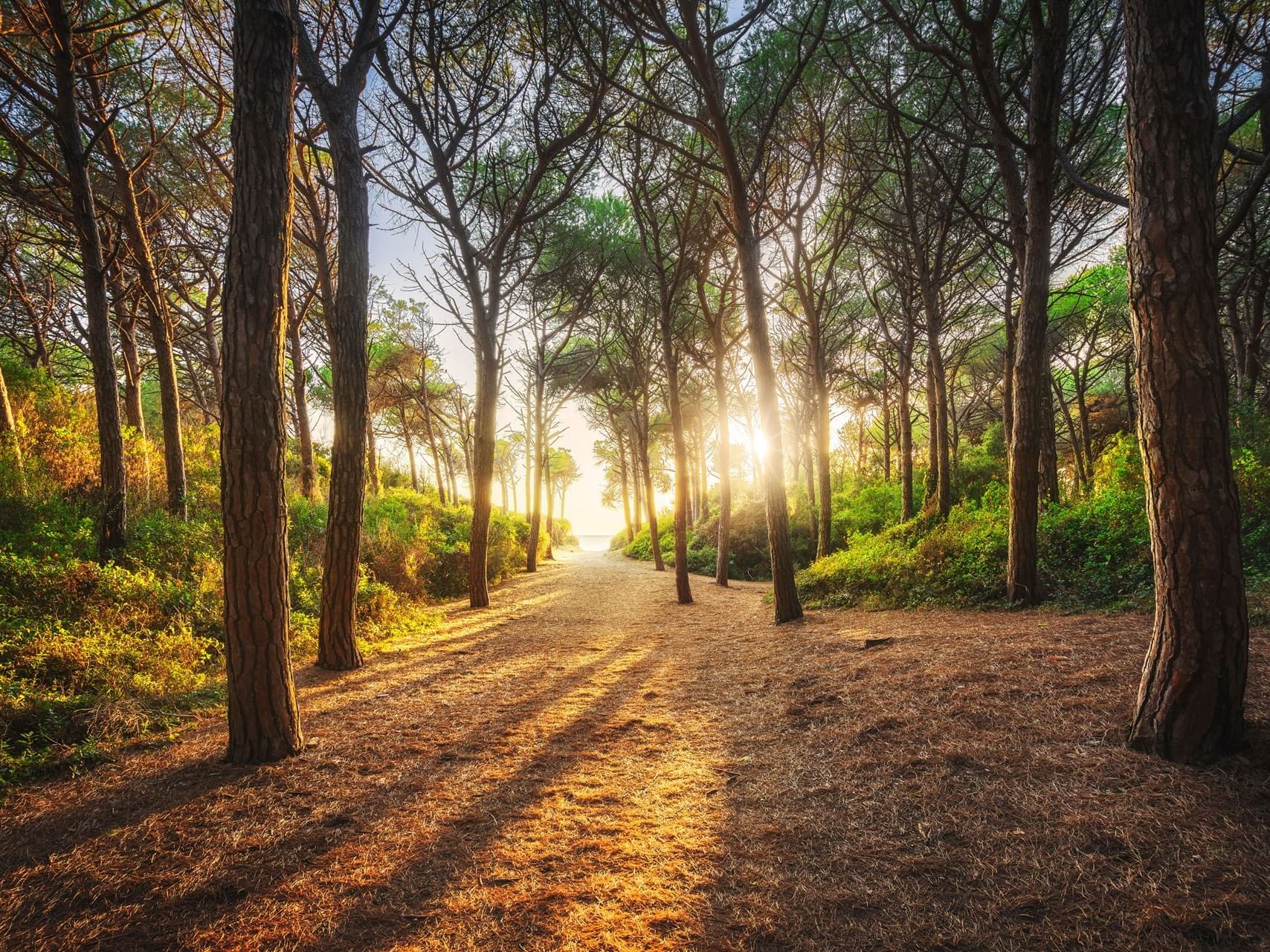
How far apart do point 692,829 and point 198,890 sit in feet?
6.36

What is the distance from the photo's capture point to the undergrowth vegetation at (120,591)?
319 cm

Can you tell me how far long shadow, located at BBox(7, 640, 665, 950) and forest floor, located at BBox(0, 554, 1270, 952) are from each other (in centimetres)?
1

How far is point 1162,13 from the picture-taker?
2.45 meters

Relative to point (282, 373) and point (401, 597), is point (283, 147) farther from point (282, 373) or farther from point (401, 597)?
point (401, 597)

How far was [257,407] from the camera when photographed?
2.90 metres

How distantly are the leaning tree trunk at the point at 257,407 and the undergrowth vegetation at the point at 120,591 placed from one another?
98 cm

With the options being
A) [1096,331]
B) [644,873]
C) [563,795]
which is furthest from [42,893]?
[1096,331]

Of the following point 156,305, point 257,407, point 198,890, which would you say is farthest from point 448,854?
point 156,305

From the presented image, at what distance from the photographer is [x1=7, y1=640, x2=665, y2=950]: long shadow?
1.67 metres

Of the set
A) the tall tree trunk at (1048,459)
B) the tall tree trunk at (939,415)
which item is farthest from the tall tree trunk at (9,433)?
the tall tree trunk at (1048,459)

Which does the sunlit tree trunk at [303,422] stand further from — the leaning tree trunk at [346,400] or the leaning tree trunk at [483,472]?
the leaning tree trunk at [346,400]

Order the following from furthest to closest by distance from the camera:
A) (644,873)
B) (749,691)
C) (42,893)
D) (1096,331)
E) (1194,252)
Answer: (1096,331) < (749,691) < (1194,252) < (644,873) < (42,893)

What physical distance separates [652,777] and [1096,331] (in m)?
20.0

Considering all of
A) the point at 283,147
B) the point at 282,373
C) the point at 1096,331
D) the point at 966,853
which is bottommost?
the point at 966,853
